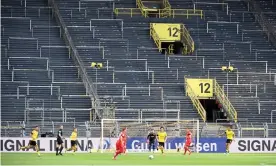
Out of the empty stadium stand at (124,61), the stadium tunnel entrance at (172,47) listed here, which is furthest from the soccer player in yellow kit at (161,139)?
the stadium tunnel entrance at (172,47)

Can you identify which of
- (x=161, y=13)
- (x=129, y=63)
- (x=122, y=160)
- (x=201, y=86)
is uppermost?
(x=161, y=13)

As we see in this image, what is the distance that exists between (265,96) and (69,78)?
592 inches

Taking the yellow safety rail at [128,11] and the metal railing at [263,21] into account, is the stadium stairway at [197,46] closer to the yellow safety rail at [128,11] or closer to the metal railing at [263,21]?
the yellow safety rail at [128,11]

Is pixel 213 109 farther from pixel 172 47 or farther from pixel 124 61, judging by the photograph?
pixel 172 47

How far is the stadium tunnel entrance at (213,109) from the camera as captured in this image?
211 feet

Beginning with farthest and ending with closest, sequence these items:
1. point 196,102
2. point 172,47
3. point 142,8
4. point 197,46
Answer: point 172,47 → point 142,8 → point 197,46 → point 196,102

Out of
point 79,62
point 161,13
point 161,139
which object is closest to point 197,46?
point 161,13

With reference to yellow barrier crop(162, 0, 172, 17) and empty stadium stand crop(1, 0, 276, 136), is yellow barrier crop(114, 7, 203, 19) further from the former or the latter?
empty stadium stand crop(1, 0, 276, 136)

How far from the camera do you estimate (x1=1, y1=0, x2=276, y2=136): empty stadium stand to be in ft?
201

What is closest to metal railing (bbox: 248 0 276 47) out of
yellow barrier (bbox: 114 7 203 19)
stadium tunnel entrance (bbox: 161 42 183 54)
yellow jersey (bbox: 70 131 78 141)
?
yellow barrier (bbox: 114 7 203 19)

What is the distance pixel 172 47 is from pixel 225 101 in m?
10.4

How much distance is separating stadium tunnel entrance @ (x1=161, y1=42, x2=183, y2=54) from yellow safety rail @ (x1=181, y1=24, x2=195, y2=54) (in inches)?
46.6

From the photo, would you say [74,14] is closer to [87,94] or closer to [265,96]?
[87,94]

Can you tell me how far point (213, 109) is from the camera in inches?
2621
